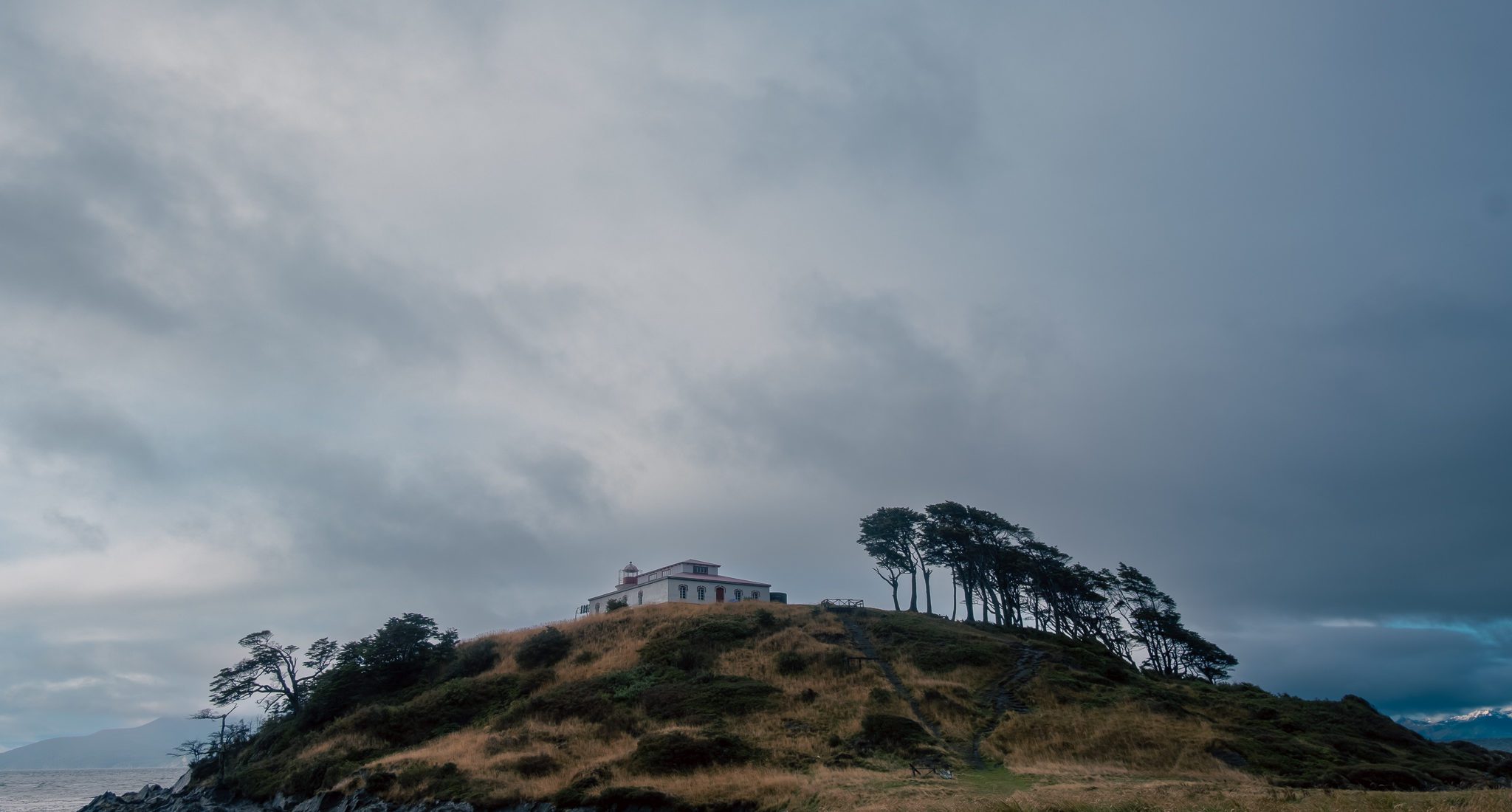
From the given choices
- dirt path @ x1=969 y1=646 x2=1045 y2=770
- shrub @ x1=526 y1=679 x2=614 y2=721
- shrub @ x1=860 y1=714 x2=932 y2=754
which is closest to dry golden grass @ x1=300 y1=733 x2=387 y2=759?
shrub @ x1=526 y1=679 x2=614 y2=721

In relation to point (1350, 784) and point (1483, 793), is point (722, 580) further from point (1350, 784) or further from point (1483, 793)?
point (1483, 793)

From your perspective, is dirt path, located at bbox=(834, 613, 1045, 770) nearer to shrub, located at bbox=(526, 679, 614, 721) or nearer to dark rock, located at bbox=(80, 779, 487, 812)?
shrub, located at bbox=(526, 679, 614, 721)

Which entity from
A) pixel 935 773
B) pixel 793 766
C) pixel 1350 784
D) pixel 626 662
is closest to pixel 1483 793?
pixel 1350 784

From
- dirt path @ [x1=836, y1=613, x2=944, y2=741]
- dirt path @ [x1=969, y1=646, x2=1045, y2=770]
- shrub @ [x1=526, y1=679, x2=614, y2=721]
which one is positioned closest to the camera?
dirt path @ [x1=969, y1=646, x2=1045, y2=770]

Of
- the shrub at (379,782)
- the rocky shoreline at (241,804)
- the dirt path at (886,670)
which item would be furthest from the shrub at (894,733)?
the shrub at (379,782)

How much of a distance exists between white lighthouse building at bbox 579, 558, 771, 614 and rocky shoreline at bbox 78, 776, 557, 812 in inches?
1484

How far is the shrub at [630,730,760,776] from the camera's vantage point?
116 feet

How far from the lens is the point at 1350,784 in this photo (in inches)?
1296

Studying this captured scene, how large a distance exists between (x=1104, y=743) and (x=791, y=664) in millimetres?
21704

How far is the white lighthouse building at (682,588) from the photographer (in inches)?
3376

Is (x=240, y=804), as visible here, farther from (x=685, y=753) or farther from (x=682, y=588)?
(x=682, y=588)

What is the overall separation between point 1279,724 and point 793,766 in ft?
104

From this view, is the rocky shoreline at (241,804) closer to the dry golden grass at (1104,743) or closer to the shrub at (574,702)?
the shrub at (574,702)

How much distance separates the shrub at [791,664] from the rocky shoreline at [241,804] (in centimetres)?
2416
